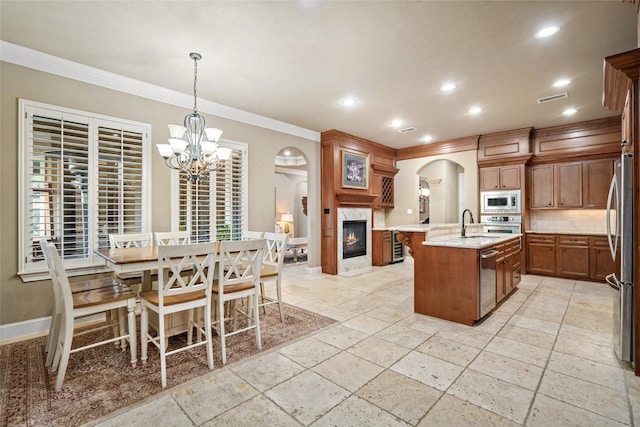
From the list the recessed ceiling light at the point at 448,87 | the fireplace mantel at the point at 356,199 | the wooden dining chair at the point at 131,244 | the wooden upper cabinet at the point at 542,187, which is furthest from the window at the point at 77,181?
the wooden upper cabinet at the point at 542,187

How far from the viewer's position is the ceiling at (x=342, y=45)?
7.67 ft

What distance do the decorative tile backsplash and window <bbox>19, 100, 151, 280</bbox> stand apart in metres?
6.94

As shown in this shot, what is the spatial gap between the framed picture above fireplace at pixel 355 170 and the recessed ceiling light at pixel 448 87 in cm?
244

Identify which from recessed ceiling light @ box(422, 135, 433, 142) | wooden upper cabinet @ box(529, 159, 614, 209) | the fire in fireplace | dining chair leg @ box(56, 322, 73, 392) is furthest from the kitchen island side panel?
wooden upper cabinet @ box(529, 159, 614, 209)

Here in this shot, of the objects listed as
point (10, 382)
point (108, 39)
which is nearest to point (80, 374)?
point (10, 382)

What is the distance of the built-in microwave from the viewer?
564 centimetres

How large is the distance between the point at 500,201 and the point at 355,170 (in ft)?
9.52

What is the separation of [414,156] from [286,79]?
449 cm

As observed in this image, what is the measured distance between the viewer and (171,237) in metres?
3.58

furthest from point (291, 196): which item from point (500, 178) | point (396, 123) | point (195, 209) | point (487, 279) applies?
point (487, 279)

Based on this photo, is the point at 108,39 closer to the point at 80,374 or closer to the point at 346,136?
the point at 80,374

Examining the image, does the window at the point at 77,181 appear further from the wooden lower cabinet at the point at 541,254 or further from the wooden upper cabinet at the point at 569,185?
the wooden upper cabinet at the point at 569,185

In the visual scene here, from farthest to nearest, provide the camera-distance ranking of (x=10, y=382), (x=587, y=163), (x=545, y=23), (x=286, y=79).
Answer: (x=587, y=163), (x=286, y=79), (x=545, y=23), (x=10, y=382)

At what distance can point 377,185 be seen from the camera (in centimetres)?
691
